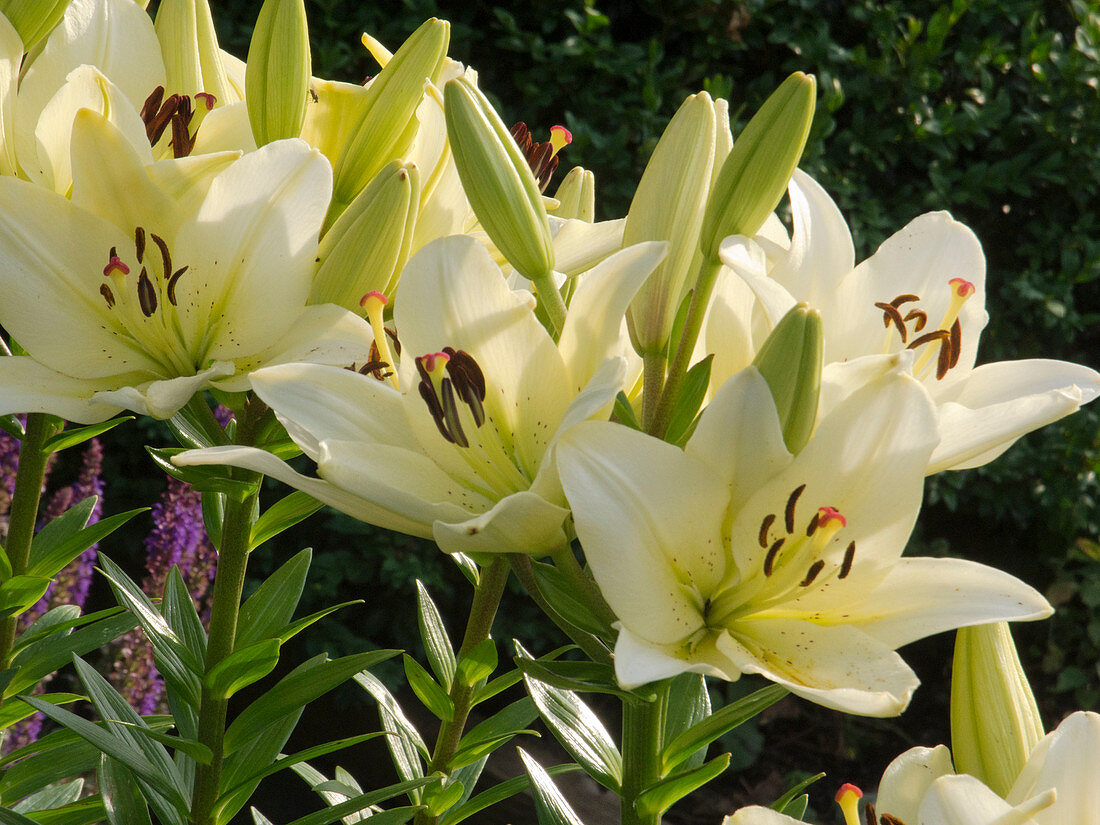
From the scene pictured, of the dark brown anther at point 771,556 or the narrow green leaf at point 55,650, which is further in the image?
the narrow green leaf at point 55,650

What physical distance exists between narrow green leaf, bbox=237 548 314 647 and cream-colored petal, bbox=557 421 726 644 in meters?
0.33

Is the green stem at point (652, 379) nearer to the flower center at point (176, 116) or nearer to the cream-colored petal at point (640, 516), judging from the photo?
the cream-colored petal at point (640, 516)

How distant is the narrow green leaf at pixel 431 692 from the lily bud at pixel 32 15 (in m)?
0.50

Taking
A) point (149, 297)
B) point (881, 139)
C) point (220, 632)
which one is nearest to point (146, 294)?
point (149, 297)

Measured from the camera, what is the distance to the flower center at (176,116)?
2.05 ft

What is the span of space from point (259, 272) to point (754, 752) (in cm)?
236

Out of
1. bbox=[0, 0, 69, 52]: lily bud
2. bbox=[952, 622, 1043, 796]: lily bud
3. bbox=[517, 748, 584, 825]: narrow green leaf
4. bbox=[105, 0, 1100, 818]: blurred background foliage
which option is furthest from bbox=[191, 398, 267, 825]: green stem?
bbox=[105, 0, 1100, 818]: blurred background foliage

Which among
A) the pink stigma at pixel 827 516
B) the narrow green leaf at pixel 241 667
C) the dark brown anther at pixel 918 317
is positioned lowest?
the narrow green leaf at pixel 241 667

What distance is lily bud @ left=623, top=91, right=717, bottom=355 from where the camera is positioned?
563 mm

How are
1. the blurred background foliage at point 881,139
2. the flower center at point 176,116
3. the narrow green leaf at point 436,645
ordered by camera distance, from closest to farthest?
the flower center at point 176,116 < the narrow green leaf at point 436,645 < the blurred background foliage at point 881,139

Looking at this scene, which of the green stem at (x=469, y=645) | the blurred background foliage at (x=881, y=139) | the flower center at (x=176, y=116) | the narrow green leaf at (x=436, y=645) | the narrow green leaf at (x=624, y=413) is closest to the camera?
the narrow green leaf at (x=624, y=413)

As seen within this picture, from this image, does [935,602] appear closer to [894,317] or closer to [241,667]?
[894,317]

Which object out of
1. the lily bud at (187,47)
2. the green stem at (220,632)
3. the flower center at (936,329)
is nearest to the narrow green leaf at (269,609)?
the green stem at (220,632)

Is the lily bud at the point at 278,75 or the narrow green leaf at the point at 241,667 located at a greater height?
the lily bud at the point at 278,75
